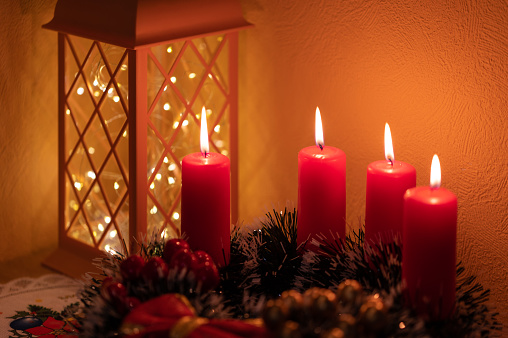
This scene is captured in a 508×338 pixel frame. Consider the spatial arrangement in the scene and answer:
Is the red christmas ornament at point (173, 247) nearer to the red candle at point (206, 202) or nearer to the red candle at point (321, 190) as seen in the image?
the red candle at point (206, 202)

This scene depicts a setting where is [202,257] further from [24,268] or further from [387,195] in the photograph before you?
[24,268]

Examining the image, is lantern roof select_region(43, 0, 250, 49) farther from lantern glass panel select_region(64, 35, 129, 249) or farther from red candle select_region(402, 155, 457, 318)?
red candle select_region(402, 155, 457, 318)

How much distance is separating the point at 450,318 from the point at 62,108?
0.86 meters

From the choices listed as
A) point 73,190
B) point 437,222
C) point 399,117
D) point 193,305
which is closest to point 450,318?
point 437,222

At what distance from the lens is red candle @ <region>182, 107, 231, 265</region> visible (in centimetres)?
96

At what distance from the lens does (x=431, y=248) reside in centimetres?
81

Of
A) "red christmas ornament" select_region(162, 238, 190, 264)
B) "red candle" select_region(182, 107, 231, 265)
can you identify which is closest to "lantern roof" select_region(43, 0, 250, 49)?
"red candle" select_region(182, 107, 231, 265)

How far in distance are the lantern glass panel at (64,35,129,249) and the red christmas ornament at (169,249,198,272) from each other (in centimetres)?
40

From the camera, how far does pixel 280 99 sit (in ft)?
4.51

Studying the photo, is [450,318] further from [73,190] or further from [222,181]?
[73,190]

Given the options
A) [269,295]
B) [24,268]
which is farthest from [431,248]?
[24,268]

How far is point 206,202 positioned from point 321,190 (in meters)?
0.17

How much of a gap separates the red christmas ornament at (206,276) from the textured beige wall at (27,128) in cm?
67

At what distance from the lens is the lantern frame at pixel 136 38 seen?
1.15 metres
